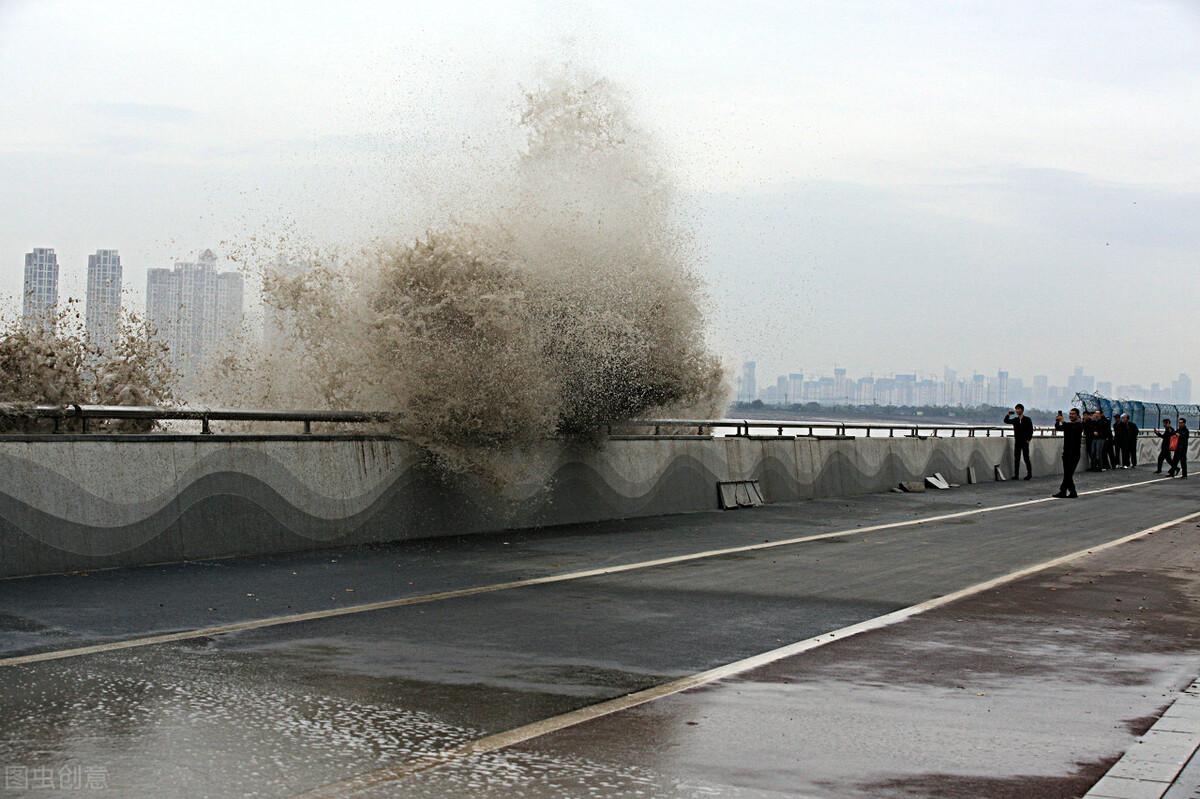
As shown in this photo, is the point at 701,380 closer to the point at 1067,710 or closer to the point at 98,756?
the point at 1067,710

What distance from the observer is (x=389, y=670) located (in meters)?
8.02

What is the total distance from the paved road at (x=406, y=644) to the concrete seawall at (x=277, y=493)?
1.51ft

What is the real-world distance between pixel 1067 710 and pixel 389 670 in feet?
12.1

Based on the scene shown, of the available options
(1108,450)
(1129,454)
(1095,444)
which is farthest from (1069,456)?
(1129,454)

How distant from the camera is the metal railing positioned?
12516 millimetres

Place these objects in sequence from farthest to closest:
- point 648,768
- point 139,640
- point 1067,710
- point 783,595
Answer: point 783,595
point 139,640
point 1067,710
point 648,768

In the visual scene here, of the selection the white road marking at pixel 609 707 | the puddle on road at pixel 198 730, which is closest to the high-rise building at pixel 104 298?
the puddle on road at pixel 198 730

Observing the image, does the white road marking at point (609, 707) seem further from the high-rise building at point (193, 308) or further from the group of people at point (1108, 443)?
the group of people at point (1108, 443)

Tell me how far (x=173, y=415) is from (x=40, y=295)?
389 cm

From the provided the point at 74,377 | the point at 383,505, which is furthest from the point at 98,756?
the point at 74,377

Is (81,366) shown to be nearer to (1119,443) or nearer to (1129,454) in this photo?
(1119,443)

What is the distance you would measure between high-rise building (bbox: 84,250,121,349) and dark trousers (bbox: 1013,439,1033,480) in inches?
1024

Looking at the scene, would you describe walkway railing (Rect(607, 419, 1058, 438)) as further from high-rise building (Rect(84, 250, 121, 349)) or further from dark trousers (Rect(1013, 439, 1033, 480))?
high-rise building (Rect(84, 250, 121, 349))

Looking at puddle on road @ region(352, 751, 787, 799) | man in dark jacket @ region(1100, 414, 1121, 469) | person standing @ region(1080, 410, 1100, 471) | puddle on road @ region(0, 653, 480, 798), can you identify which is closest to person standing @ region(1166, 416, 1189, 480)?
person standing @ region(1080, 410, 1100, 471)
